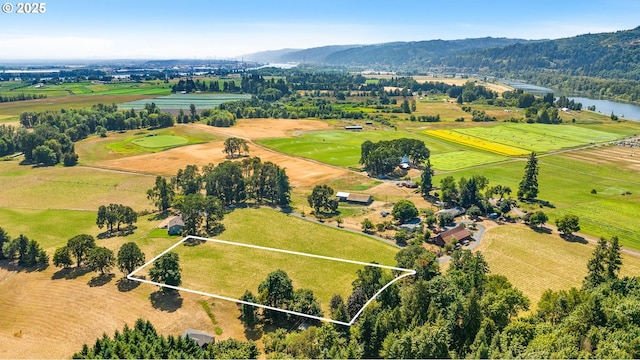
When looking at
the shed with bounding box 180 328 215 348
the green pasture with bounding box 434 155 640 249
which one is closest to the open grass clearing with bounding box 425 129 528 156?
the green pasture with bounding box 434 155 640 249

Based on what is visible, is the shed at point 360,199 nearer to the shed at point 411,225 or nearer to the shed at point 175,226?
the shed at point 411,225

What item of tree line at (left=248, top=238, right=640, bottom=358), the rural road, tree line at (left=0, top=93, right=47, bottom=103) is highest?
tree line at (left=0, top=93, right=47, bottom=103)

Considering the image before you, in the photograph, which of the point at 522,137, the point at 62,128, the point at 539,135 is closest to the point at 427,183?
the point at 522,137

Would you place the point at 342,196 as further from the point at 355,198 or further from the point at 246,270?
the point at 246,270

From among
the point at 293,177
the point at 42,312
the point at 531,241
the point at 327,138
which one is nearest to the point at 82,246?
the point at 42,312

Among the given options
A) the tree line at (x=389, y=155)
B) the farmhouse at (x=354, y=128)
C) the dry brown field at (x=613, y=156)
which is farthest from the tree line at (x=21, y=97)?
the dry brown field at (x=613, y=156)

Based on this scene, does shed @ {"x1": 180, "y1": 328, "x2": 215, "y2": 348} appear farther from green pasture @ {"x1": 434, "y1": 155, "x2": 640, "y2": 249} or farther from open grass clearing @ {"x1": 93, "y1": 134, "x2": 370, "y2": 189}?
green pasture @ {"x1": 434, "y1": 155, "x2": 640, "y2": 249}
